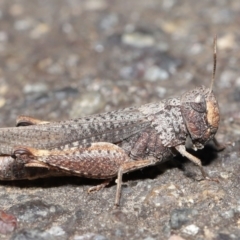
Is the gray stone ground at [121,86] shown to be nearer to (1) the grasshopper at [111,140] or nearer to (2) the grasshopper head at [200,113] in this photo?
(1) the grasshopper at [111,140]

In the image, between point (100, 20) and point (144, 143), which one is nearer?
point (144, 143)

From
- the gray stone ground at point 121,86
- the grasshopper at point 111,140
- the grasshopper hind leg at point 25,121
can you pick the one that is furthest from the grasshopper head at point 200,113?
the grasshopper hind leg at point 25,121

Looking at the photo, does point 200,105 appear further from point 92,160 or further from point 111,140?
point 92,160

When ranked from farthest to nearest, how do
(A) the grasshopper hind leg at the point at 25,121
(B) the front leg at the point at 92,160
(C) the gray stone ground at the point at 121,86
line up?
(A) the grasshopper hind leg at the point at 25,121, (B) the front leg at the point at 92,160, (C) the gray stone ground at the point at 121,86

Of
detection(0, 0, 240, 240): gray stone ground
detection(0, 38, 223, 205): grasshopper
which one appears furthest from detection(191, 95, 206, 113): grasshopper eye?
detection(0, 0, 240, 240): gray stone ground

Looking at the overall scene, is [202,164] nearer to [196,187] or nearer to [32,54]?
[196,187]

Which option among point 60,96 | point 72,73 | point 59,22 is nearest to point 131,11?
point 59,22
